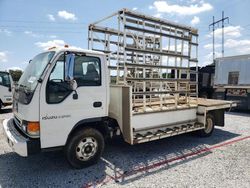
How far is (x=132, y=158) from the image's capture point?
4.32 metres

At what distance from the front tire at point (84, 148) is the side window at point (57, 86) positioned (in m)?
0.74

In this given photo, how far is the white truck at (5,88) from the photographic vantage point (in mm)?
9580

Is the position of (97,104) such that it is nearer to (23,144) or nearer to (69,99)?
(69,99)

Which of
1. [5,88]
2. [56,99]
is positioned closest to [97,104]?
[56,99]

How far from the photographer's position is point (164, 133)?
463 centimetres

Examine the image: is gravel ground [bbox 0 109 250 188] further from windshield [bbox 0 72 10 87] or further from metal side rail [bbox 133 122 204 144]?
windshield [bbox 0 72 10 87]

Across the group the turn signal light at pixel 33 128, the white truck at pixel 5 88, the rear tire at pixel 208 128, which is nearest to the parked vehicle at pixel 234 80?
the rear tire at pixel 208 128

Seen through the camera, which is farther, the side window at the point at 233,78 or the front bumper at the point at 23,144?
the side window at the point at 233,78

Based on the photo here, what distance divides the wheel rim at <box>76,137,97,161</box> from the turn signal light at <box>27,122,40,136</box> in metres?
0.77

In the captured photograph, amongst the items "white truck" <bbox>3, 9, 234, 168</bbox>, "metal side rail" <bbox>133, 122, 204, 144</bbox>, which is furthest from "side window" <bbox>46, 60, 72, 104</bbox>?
"metal side rail" <bbox>133, 122, 204, 144</bbox>

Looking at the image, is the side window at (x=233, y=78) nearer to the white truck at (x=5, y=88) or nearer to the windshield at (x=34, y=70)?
the windshield at (x=34, y=70)

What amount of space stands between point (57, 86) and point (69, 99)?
30 centimetres

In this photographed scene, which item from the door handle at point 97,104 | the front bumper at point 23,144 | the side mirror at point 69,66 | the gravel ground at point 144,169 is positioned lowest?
the gravel ground at point 144,169

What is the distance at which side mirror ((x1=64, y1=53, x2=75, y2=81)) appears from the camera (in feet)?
10.8
